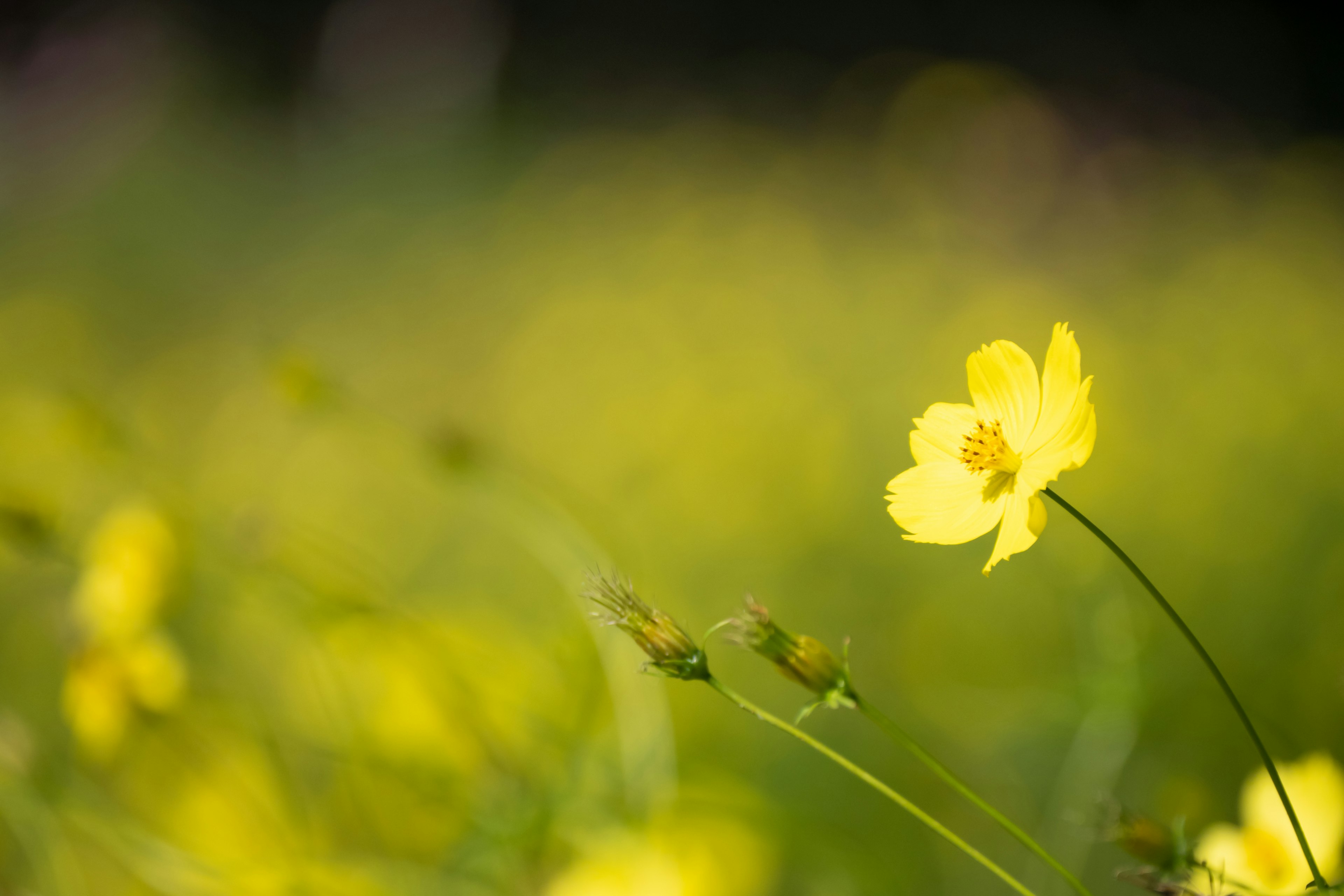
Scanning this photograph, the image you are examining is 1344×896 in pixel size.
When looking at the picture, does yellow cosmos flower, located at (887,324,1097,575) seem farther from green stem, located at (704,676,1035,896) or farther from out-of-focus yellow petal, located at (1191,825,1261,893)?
out-of-focus yellow petal, located at (1191,825,1261,893)

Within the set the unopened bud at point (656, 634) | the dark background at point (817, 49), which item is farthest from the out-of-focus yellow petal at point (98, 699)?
the dark background at point (817, 49)

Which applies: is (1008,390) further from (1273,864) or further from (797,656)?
(1273,864)

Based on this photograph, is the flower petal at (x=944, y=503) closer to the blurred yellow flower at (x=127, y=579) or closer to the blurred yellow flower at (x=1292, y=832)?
the blurred yellow flower at (x=1292, y=832)

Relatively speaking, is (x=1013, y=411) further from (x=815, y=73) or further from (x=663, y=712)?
(x=815, y=73)

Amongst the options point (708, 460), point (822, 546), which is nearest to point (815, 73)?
point (708, 460)

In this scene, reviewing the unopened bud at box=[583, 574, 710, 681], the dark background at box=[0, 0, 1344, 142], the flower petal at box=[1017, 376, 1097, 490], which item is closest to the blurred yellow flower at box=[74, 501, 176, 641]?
the unopened bud at box=[583, 574, 710, 681]

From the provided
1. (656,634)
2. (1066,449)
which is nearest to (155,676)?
(656,634)
